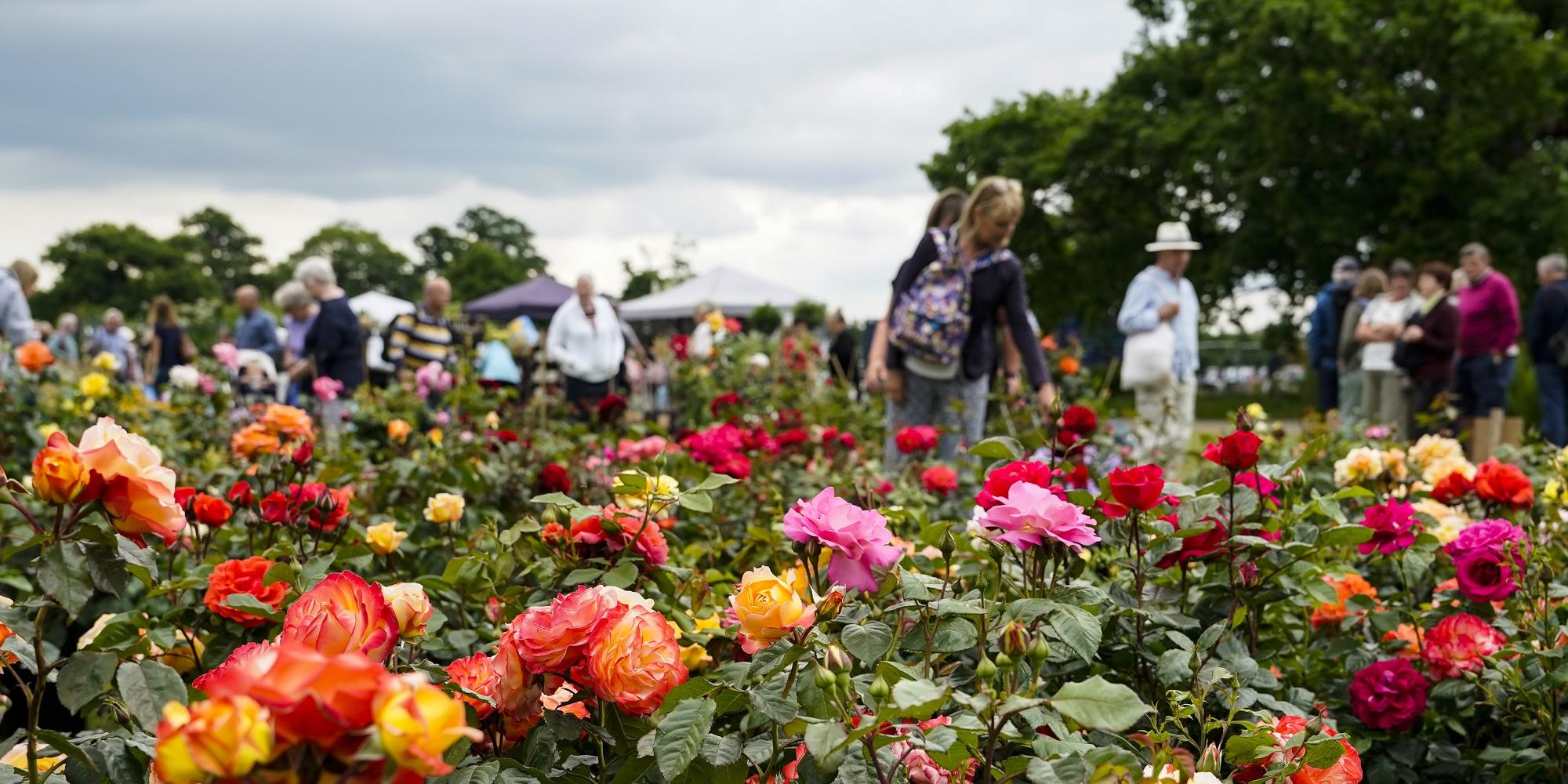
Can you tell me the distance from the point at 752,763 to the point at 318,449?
8.18 ft

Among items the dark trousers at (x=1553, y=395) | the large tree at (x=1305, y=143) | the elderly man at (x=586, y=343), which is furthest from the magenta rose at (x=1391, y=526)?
the large tree at (x=1305, y=143)

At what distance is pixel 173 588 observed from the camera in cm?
136

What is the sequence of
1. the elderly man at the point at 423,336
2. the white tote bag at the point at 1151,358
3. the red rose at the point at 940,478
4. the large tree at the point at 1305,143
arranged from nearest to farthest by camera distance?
the red rose at the point at 940,478, the white tote bag at the point at 1151,358, the elderly man at the point at 423,336, the large tree at the point at 1305,143

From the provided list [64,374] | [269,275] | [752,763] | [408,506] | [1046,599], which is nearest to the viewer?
[752,763]

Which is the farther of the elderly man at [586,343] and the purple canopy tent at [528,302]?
the purple canopy tent at [528,302]

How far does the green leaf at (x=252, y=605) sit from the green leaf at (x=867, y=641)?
2.19ft

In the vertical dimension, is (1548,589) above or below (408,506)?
above

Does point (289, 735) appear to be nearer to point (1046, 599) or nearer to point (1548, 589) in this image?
point (1046, 599)

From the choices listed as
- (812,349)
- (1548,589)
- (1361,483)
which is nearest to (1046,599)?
(1548,589)

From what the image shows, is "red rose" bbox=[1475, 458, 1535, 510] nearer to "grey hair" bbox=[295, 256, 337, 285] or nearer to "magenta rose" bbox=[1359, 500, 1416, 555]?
"magenta rose" bbox=[1359, 500, 1416, 555]

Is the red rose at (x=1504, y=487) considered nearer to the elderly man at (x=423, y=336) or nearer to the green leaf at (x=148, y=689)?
the green leaf at (x=148, y=689)

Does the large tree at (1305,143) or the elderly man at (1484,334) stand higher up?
the large tree at (1305,143)

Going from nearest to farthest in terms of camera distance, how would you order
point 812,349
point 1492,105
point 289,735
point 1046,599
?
point 289,735 < point 1046,599 < point 812,349 < point 1492,105

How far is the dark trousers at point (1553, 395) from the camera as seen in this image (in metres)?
7.52
